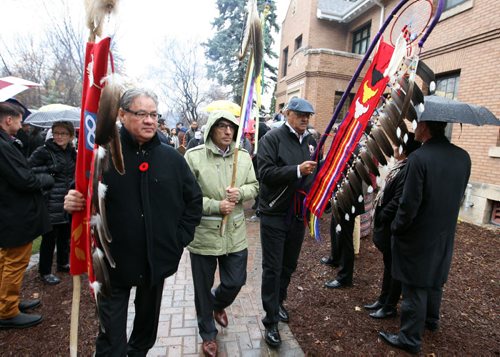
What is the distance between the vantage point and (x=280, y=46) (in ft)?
69.9

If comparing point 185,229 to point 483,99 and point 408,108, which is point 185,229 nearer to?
point 408,108

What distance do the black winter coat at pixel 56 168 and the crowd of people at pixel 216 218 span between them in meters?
0.52

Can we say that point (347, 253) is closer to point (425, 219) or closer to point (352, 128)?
point (425, 219)

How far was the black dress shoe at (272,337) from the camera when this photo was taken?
2.97 meters

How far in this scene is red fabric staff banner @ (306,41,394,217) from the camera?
2062 mm

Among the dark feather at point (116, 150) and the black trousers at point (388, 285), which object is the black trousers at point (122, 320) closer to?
the dark feather at point (116, 150)

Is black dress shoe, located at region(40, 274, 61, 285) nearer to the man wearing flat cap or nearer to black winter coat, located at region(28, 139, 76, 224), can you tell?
black winter coat, located at region(28, 139, 76, 224)

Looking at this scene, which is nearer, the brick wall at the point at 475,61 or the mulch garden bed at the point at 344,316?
the mulch garden bed at the point at 344,316

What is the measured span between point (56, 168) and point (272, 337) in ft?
10.8

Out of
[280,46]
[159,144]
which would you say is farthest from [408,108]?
[280,46]

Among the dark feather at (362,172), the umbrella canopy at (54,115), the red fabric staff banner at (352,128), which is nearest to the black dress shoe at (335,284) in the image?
the red fabric staff banner at (352,128)

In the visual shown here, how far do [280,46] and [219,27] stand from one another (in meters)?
5.34

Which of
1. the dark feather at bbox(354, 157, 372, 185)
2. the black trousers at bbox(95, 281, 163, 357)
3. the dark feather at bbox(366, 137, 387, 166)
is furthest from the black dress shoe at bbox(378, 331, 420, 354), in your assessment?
the black trousers at bbox(95, 281, 163, 357)

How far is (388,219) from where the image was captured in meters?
3.17
